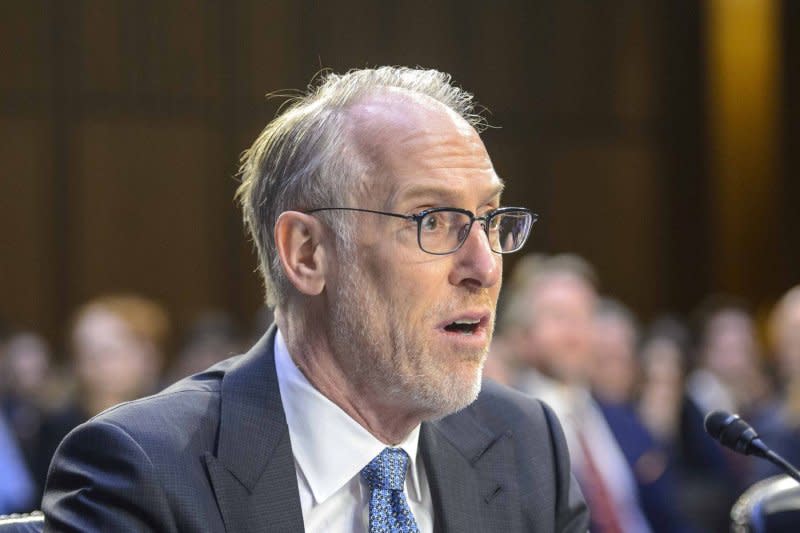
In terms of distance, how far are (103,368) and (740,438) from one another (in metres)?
3.41

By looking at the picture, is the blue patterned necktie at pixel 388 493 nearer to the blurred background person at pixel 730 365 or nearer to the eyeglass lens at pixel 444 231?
the eyeglass lens at pixel 444 231

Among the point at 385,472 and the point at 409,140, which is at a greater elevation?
the point at 409,140

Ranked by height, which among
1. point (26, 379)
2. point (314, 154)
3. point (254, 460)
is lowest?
point (26, 379)

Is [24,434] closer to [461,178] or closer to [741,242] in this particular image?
[461,178]

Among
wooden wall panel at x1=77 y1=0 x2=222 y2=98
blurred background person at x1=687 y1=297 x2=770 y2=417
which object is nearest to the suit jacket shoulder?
blurred background person at x1=687 y1=297 x2=770 y2=417

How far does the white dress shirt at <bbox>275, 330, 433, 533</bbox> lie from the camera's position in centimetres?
199

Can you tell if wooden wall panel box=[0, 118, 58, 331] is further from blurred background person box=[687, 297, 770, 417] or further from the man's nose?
the man's nose

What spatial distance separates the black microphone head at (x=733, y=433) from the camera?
199 centimetres

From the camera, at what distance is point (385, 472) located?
2.02 meters

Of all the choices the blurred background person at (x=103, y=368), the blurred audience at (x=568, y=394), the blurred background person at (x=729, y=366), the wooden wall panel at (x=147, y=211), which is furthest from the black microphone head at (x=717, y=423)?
the wooden wall panel at (x=147, y=211)

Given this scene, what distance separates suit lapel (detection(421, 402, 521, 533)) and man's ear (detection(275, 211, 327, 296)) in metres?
0.35

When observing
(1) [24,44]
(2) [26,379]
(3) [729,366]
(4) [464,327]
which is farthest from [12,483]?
(1) [24,44]

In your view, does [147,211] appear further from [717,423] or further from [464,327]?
[717,423]

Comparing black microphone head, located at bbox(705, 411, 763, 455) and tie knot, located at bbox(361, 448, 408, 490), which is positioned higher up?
black microphone head, located at bbox(705, 411, 763, 455)
